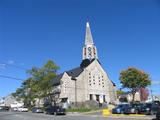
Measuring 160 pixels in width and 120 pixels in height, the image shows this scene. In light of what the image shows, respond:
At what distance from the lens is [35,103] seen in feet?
321

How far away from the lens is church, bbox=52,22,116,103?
76.0 metres

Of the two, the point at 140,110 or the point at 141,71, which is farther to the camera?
the point at 141,71

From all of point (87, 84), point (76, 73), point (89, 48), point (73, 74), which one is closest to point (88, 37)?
point (89, 48)

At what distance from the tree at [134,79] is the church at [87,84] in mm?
3894

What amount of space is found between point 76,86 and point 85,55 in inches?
542

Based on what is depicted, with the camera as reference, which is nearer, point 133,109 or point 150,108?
point 150,108


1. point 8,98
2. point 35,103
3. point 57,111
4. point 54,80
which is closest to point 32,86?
point 54,80

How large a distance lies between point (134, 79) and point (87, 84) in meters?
15.4

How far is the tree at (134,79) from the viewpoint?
85.7 m

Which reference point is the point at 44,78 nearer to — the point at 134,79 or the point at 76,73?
the point at 76,73

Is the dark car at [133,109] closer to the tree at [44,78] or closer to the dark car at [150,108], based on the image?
the dark car at [150,108]

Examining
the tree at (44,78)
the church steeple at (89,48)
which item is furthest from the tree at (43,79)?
the church steeple at (89,48)

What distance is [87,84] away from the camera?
77.2 m

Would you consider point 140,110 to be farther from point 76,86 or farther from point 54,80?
point 54,80
